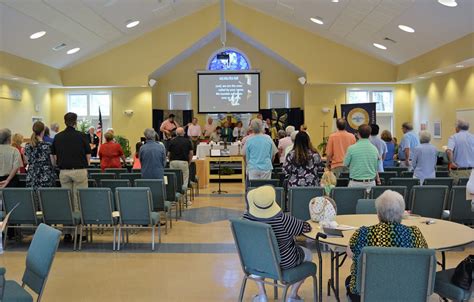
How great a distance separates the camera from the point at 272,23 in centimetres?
1698

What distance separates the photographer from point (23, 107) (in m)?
15.2

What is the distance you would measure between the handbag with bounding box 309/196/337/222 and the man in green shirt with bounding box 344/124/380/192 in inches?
88.8

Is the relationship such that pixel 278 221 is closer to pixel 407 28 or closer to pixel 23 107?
pixel 407 28

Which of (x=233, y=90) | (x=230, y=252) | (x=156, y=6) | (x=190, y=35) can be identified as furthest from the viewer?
(x=233, y=90)

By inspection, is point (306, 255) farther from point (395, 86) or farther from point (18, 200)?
point (395, 86)

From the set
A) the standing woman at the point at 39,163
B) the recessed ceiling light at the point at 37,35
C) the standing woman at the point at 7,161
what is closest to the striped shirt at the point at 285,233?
the standing woman at the point at 39,163

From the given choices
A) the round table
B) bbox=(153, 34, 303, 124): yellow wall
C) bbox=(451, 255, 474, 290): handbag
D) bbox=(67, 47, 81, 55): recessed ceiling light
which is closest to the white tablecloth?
→ bbox=(153, 34, 303, 124): yellow wall

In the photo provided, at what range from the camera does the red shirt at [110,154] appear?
9.41 meters

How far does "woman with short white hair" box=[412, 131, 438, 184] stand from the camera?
25.2 feet

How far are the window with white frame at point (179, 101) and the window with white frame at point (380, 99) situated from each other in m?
Result: 5.68

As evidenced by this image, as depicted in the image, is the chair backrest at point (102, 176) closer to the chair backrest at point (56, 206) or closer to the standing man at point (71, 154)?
the standing man at point (71, 154)

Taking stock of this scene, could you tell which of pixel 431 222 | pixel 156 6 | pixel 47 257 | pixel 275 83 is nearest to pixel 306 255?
pixel 431 222

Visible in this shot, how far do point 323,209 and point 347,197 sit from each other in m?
1.95

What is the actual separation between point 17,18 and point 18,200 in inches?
234
